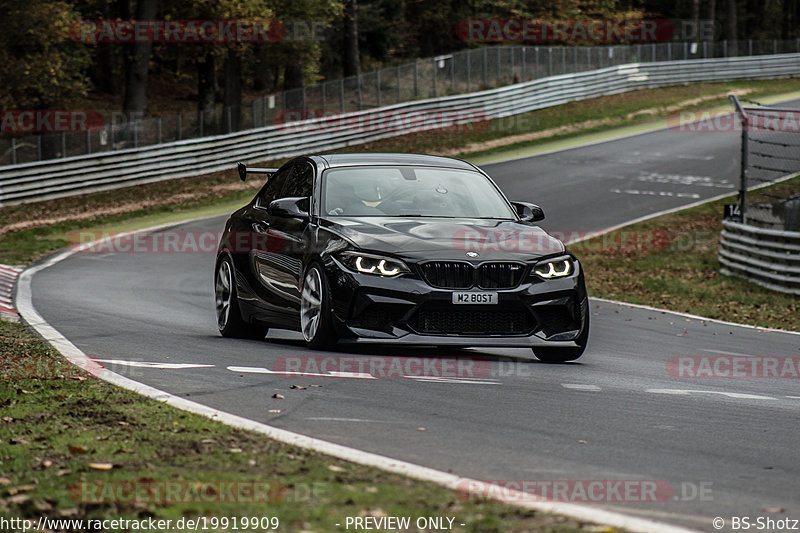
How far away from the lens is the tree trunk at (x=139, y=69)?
3716 cm

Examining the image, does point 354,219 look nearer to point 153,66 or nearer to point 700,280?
point 700,280

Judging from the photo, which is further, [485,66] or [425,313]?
[485,66]

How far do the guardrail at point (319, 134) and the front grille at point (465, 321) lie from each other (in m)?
25.0

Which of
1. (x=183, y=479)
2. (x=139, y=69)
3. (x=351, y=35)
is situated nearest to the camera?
(x=183, y=479)

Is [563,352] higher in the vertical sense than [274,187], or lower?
lower

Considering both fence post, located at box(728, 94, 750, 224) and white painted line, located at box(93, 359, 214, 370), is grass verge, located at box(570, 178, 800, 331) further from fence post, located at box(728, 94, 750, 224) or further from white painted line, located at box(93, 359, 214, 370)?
white painted line, located at box(93, 359, 214, 370)

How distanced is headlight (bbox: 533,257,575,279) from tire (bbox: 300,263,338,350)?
5.40 feet

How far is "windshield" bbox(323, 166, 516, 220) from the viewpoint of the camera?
10.0 metres

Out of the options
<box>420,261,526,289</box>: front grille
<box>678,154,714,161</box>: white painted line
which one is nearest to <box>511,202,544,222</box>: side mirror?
<box>420,261,526,289</box>: front grille

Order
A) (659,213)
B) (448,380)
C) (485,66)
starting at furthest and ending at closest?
(485,66) < (659,213) < (448,380)

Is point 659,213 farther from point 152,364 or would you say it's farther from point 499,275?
point 152,364

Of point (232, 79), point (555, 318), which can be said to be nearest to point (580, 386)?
point (555, 318)

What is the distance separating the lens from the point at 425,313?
8938 millimetres

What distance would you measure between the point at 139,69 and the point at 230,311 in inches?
1105
